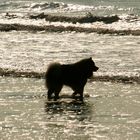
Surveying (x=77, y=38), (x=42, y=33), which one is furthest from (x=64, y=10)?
(x=77, y=38)

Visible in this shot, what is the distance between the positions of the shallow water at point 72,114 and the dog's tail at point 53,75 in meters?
0.48

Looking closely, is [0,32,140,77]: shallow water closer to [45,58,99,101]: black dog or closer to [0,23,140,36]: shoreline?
[0,23,140,36]: shoreline

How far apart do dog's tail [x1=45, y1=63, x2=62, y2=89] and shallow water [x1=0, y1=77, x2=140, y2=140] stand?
18.8 inches

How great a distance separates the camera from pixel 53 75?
1494 centimetres

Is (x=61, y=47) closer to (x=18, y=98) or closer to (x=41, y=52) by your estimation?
(x=41, y=52)

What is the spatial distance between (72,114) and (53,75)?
231 cm

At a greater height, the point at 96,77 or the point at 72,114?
the point at 72,114

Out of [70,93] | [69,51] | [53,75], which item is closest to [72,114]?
[53,75]

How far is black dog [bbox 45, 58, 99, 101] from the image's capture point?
15.0 meters

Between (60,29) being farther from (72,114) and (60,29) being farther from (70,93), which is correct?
(72,114)

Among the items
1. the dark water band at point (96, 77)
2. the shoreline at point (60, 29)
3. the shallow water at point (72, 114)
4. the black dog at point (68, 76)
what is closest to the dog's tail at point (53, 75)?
the black dog at point (68, 76)

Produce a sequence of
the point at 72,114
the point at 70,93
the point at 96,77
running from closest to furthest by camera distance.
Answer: the point at 72,114, the point at 70,93, the point at 96,77

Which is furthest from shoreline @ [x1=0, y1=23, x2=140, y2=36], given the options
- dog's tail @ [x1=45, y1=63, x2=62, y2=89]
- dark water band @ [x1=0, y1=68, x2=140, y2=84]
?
dog's tail @ [x1=45, y1=63, x2=62, y2=89]

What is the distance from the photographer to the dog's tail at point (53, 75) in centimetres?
1492
